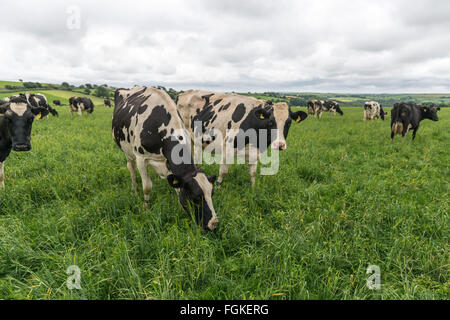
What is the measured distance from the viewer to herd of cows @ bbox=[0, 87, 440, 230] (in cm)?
325

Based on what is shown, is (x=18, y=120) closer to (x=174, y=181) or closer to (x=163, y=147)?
(x=163, y=147)

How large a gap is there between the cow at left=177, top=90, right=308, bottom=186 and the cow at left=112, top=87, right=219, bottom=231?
1.60 m

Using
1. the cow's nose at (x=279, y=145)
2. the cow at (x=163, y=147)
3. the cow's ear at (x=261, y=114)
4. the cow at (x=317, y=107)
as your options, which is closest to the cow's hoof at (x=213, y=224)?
the cow at (x=163, y=147)

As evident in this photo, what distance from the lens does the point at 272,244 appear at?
285 centimetres

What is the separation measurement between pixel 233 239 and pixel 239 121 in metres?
2.94

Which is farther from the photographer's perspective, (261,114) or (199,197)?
(261,114)

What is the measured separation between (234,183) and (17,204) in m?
4.26

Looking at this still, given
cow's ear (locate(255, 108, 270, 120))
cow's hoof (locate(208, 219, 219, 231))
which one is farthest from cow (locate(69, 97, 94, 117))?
cow's hoof (locate(208, 219, 219, 231))

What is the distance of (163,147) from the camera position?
364 cm

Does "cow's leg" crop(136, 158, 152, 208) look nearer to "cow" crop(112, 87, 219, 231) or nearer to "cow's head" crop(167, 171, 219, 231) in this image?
"cow" crop(112, 87, 219, 231)

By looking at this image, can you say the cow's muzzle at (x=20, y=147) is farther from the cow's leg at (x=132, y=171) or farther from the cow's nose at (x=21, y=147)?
the cow's leg at (x=132, y=171)

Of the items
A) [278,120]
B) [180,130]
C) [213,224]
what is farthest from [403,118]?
[213,224]

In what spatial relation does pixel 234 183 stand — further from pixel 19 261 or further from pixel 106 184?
pixel 19 261
